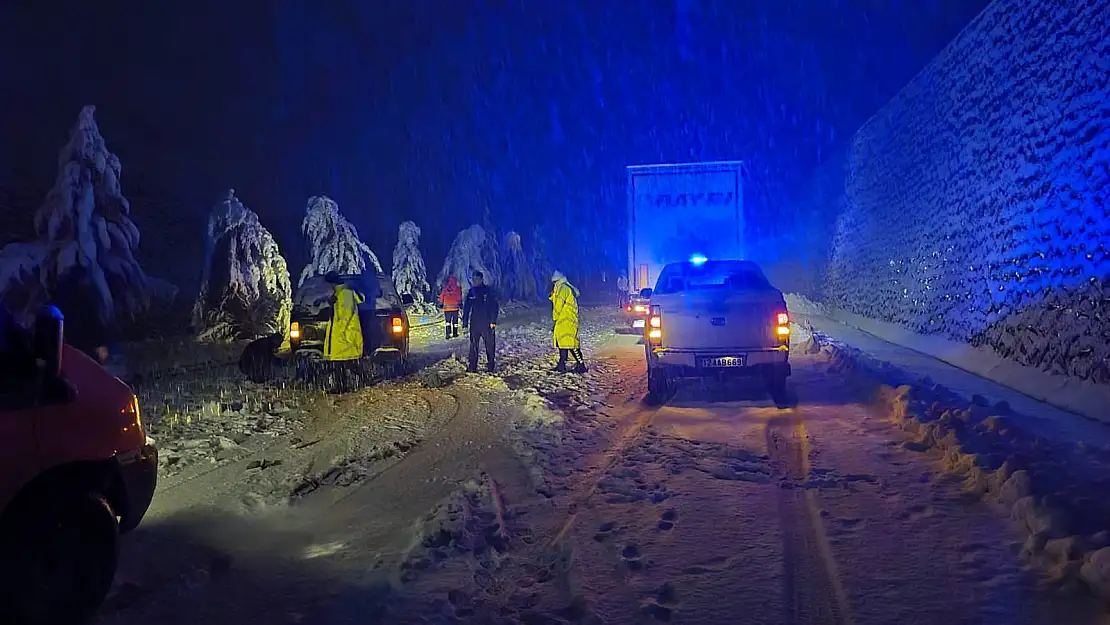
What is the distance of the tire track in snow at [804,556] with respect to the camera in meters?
4.15

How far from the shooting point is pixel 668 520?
18.6ft

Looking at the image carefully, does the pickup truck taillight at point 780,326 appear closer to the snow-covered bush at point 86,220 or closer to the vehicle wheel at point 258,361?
the vehicle wheel at point 258,361

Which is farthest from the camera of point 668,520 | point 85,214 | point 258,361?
point 85,214

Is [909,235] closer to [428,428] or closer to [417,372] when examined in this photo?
[417,372]

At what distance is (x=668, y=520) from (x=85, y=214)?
780 inches

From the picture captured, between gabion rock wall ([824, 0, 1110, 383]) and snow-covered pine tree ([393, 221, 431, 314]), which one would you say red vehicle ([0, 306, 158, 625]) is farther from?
snow-covered pine tree ([393, 221, 431, 314])

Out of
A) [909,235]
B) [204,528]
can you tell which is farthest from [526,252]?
[204,528]

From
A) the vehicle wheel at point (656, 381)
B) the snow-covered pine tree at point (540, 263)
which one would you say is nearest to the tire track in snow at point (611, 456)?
the vehicle wheel at point (656, 381)

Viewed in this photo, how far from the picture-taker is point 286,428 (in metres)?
9.34

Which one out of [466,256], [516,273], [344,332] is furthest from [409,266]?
[344,332]

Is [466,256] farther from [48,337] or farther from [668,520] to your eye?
[48,337]

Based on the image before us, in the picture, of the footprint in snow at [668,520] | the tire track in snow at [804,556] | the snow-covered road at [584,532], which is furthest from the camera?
the footprint in snow at [668,520]

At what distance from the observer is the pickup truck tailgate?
10172mm

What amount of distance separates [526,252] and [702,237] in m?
38.7
